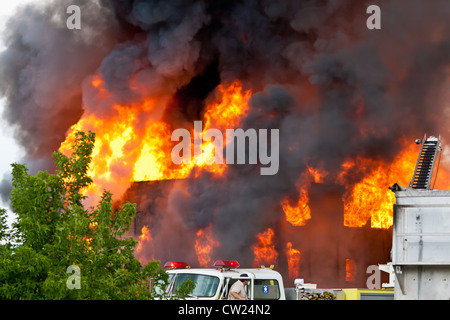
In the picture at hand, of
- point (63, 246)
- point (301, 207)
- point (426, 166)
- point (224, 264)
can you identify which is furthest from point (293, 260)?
point (63, 246)

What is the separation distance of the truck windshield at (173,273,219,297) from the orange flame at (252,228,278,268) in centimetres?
2165

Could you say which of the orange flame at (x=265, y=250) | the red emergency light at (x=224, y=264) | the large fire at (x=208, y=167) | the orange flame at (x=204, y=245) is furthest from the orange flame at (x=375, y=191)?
the red emergency light at (x=224, y=264)

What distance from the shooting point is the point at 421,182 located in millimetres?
16375

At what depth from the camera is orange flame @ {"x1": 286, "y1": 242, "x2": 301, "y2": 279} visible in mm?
36875

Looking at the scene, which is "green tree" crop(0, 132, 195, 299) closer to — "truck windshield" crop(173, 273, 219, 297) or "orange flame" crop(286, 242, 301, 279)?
"truck windshield" crop(173, 273, 219, 297)

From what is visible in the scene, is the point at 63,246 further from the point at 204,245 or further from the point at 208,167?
the point at 208,167

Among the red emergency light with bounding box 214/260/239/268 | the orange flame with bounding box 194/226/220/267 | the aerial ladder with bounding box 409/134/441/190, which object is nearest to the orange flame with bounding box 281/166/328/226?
the orange flame with bounding box 194/226/220/267

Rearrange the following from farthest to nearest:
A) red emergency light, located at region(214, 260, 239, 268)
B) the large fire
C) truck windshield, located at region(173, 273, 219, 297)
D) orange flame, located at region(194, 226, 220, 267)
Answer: the large fire, orange flame, located at region(194, 226, 220, 267), red emergency light, located at region(214, 260, 239, 268), truck windshield, located at region(173, 273, 219, 297)

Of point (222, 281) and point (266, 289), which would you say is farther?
point (266, 289)

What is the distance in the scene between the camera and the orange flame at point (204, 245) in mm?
37750

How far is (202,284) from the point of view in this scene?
591 inches

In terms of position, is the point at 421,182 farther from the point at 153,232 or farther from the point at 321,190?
the point at 153,232

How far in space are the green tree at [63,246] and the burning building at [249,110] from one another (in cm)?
2682

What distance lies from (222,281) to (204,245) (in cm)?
2364
